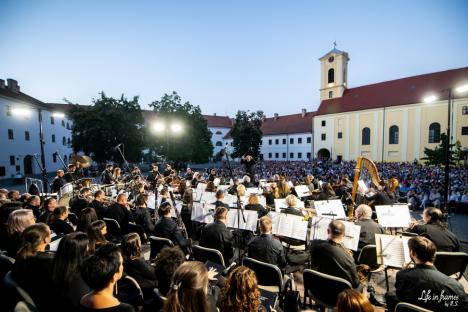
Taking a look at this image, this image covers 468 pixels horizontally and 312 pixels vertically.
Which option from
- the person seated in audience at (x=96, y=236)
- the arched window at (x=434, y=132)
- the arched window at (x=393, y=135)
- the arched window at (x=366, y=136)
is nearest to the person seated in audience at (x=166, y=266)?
the person seated in audience at (x=96, y=236)

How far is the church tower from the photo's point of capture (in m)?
50.9

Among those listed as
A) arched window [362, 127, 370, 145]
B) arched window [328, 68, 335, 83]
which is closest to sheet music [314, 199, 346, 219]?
arched window [362, 127, 370, 145]

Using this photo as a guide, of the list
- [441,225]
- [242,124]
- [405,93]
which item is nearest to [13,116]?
[242,124]

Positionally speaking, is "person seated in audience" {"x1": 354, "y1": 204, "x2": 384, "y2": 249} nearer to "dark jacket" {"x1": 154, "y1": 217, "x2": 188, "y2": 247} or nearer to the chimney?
"dark jacket" {"x1": 154, "y1": 217, "x2": 188, "y2": 247}

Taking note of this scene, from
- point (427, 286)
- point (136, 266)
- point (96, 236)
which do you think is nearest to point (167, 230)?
point (96, 236)

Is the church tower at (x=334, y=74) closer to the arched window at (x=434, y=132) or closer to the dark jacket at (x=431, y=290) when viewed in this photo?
the arched window at (x=434, y=132)

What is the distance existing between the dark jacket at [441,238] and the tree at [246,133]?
153 ft

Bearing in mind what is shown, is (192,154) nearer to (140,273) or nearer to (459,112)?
(140,273)

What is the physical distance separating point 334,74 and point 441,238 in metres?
53.7

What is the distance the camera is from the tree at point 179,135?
31798mm

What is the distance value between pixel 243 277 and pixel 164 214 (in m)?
3.39

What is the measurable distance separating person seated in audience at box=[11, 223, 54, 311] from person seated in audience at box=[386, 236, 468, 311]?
14.0 ft

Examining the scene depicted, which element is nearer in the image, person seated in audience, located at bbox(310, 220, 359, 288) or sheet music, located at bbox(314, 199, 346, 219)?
person seated in audience, located at bbox(310, 220, 359, 288)

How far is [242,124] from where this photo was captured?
174ft
